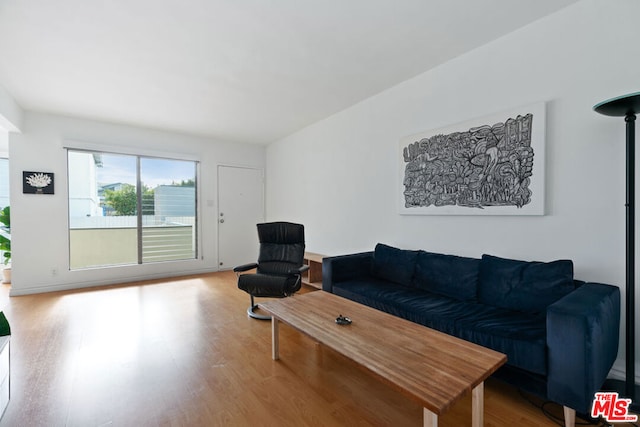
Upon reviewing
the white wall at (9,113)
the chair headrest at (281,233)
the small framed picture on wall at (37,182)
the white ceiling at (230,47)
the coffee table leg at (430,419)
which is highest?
the white ceiling at (230,47)

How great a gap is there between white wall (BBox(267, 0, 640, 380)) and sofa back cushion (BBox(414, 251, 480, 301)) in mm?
223

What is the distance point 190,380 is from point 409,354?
1457mm

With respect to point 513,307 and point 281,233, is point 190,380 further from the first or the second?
point 513,307

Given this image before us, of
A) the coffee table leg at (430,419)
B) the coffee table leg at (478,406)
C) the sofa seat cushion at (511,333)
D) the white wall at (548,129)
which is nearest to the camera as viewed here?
the coffee table leg at (430,419)

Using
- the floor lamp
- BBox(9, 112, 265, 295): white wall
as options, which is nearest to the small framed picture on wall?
BBox(9, 112, 265, 295): white wall

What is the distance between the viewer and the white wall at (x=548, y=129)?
1832 mm

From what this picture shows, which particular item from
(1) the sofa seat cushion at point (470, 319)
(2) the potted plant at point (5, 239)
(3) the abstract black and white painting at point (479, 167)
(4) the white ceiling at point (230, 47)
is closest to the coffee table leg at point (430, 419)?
(1) the sofa seat cushion at point (470, 319)

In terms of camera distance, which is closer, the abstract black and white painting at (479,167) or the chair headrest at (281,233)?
the abstract black and white painting at (479,167)

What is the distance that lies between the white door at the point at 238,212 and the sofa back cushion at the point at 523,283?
439 cm

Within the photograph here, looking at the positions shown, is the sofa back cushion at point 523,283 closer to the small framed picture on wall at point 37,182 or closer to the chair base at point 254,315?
the chair base at point 254,315

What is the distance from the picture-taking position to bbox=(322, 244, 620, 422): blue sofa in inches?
55.0

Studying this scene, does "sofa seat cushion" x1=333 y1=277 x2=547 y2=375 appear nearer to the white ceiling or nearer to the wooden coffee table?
the wooden coffee table

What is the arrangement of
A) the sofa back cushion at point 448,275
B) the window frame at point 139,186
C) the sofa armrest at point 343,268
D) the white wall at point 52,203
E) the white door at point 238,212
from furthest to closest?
1. the white door at point 238,212
2. the window frame at point 139,186
3. the white wall at point 52,203
4. the sofa armrest at point 343,268
5. the sofa back cushion at point 448,275

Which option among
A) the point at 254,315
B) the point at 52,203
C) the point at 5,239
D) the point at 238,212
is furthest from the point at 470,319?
the point at 5,239
